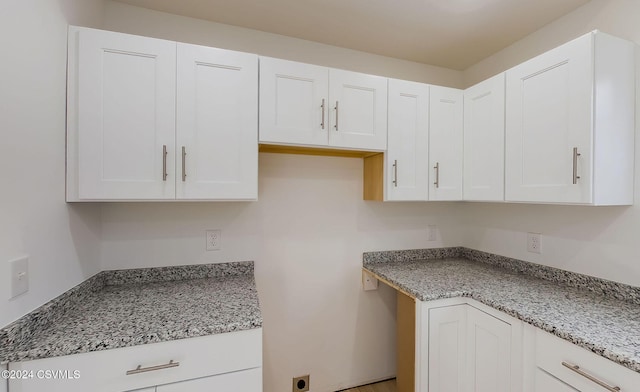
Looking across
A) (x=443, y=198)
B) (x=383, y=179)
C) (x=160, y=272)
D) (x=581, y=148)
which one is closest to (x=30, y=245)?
(x=160, y=272)

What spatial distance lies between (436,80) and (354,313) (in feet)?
6.35

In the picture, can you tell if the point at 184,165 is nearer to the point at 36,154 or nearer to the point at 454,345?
the point at 36,154

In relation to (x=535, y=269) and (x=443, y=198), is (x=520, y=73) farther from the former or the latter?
(x=535, y=269)

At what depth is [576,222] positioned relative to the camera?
5.16ft

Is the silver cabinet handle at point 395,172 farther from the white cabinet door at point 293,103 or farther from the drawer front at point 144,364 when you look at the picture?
the drawer front at point 144,364

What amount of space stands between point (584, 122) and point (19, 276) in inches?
90.5

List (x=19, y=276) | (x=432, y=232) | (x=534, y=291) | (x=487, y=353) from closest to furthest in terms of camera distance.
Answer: (x=19, y=276) < (x=487, y=353) < (x=534, y=291) < (x=432, y=232)

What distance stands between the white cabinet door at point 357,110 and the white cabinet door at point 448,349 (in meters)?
1.01

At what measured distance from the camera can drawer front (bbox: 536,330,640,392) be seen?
0.90m

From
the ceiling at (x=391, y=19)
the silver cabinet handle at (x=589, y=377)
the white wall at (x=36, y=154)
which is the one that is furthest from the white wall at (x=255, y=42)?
the silver cabinet handle at (x=589, y=377)

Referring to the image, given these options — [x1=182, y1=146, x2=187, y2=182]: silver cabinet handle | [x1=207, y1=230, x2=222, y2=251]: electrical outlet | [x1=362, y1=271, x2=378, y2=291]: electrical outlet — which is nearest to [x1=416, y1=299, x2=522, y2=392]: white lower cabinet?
[x1=362, y1=271, x2=378, y2=291]: electrical outlet

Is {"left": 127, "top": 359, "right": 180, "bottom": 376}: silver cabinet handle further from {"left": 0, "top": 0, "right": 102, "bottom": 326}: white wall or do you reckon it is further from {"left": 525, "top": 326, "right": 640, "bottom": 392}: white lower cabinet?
{"left": 525, "top": 326, "right": 640, "bottom": 392}: white lower cabinet

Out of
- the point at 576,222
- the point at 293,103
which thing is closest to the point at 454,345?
the point at 576,222

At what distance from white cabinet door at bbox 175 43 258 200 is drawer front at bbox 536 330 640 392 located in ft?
4.66
